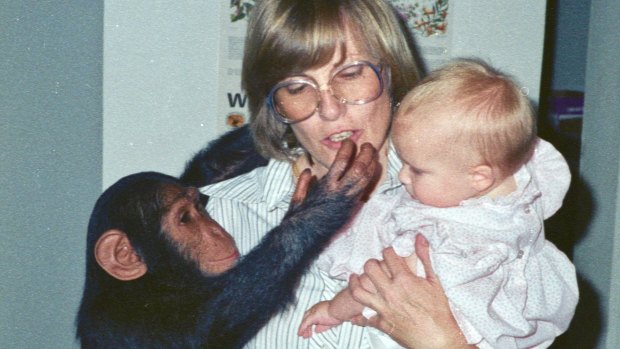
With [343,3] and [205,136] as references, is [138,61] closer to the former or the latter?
[205,136]

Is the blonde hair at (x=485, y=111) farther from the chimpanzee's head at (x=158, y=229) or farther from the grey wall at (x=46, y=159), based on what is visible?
the grey wall at (x=46, y=159)

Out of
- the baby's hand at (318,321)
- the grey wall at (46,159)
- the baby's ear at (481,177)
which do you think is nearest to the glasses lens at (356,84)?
the baby's ear at (481,177)

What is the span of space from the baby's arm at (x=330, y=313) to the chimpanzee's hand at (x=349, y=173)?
7.1 inches

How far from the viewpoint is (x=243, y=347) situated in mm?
1253

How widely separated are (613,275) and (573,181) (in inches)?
20.0

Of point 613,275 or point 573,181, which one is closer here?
point 613,275

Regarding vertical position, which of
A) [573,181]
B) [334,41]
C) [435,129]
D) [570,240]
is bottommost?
[570,240]

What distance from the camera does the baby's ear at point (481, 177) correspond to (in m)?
1.03

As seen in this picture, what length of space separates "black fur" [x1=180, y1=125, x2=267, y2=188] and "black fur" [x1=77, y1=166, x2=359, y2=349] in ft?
0.93

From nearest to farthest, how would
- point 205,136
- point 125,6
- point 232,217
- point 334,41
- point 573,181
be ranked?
point 334,41 → point 232,217 → point 125,6 → point 205,136 → point 573,181

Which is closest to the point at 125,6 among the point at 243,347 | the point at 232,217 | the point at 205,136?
the point at 205,136

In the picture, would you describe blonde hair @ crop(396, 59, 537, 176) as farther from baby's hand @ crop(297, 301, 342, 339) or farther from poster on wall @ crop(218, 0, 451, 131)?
poster on wall @ crop(218, 0, 451, 131)

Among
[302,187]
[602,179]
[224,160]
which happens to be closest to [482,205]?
[302,187]

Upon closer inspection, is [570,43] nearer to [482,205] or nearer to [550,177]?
[550,177]
